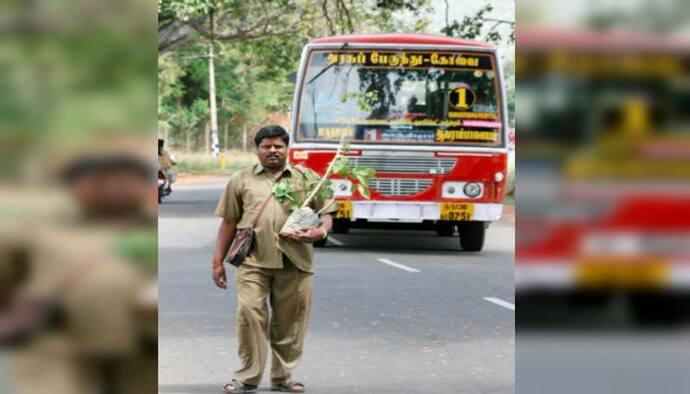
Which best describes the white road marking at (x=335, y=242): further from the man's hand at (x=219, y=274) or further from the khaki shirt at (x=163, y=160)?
the man's hand at (x=219, y=274)

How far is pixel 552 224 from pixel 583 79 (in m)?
0.15

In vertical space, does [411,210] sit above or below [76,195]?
below

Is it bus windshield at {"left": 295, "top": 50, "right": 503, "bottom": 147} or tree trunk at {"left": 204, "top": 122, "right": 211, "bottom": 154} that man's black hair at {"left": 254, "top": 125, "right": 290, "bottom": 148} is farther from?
tree trunk at {"left": 204, "top": 122, "right": 211, "bottom": 154}

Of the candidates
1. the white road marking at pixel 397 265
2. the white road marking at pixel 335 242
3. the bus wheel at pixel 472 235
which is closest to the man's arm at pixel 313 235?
the white road marking at pixel 397 265

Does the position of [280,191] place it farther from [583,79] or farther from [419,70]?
[419,70]

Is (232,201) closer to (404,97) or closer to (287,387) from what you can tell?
(287,387)

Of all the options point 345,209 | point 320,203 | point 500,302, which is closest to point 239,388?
point 320,203

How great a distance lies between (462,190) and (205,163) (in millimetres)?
29602

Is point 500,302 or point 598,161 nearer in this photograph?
point 598,161

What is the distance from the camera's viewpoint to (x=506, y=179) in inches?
561

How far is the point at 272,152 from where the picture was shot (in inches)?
203

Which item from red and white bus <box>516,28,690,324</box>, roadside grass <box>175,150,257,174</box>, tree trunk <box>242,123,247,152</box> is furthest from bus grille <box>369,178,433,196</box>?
tree trunk <box>242,123,247,152</box>

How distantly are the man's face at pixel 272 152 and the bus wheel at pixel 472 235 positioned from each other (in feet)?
30.8

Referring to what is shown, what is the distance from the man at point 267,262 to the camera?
518 cm
